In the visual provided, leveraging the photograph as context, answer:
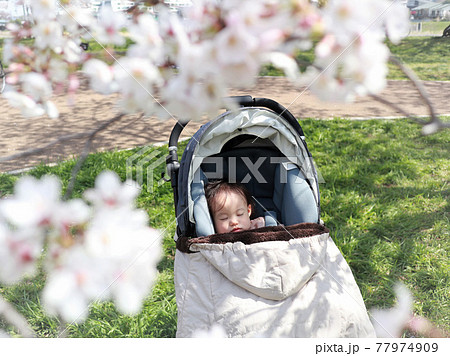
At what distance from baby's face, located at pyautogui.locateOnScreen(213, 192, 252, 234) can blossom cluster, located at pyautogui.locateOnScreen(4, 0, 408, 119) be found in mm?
928

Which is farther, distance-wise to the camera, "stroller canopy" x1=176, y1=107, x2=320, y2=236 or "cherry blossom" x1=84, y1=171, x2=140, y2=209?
"stroller canopy" x1=176, y1=107, x2=320, y2=236

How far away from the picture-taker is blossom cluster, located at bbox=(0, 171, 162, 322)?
0.36 m

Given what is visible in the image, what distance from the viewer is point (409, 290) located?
123 cm

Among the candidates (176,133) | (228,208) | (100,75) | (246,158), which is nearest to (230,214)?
(228,208)

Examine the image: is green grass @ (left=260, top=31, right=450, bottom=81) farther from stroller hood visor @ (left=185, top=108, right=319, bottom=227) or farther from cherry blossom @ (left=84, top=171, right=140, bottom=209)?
stroller hood visor @ (left=185, top=108, right=319, bottom=227)

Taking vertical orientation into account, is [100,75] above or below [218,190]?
above

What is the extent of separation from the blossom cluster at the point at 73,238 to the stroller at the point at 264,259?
0.50m

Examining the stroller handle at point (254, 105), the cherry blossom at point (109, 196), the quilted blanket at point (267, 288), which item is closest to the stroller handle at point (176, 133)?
the stroller handle at point (254, 105)

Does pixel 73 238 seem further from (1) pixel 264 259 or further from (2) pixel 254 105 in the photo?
(2) pixel 254 105

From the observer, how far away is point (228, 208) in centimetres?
127

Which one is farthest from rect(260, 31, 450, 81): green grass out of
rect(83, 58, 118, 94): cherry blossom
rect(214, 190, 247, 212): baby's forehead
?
rect(214, 190, 247, 212): baby's forehead

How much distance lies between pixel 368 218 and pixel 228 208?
0.72 meters

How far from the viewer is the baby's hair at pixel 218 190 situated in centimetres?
129
